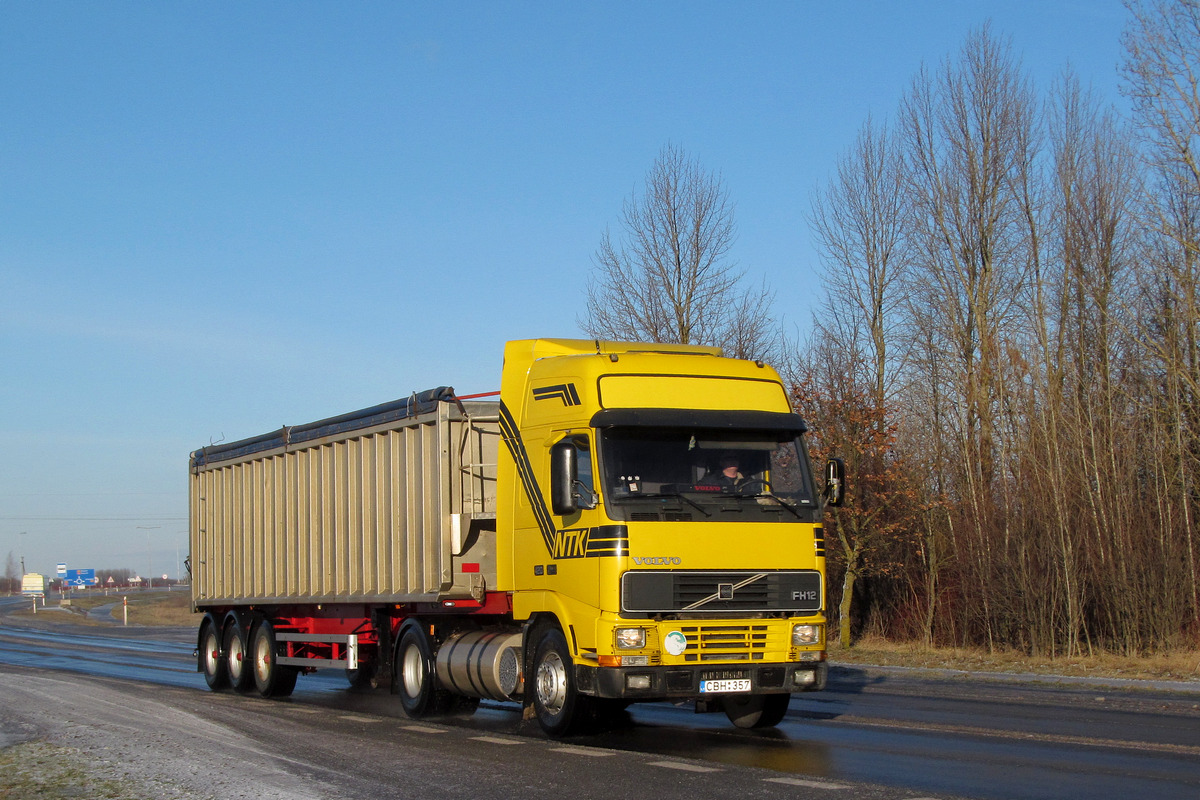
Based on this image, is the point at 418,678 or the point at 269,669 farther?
the point at 269,669

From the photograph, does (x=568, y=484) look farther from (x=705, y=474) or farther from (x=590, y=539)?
(x=705, y=474)

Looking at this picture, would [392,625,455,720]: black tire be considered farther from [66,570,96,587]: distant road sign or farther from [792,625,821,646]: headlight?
[66,570,96,587]: distant road sign

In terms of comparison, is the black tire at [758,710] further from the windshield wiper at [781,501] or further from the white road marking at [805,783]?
the white road marking at [805,783]

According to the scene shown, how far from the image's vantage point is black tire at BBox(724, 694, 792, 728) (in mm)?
12562

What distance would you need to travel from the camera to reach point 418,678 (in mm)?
14883

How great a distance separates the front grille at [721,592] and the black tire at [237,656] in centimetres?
1059

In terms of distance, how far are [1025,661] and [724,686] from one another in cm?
1535

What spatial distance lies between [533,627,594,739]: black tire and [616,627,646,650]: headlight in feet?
2.71

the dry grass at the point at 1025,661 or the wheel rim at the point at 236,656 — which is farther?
the dry grass at the point at 1025,661

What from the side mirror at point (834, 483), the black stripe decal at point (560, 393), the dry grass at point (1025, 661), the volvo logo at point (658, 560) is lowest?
the dry grass at point (1025, 661)

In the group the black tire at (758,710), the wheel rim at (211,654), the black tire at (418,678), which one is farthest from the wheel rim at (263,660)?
the black tire at (758,710)

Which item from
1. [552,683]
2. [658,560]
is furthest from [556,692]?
[658,560]

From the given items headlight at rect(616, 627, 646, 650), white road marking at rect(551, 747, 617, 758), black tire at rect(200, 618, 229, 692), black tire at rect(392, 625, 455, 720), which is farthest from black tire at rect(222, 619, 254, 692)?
headlight at rect(616, 627, 646, 650)

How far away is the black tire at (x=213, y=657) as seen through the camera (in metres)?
20.4
